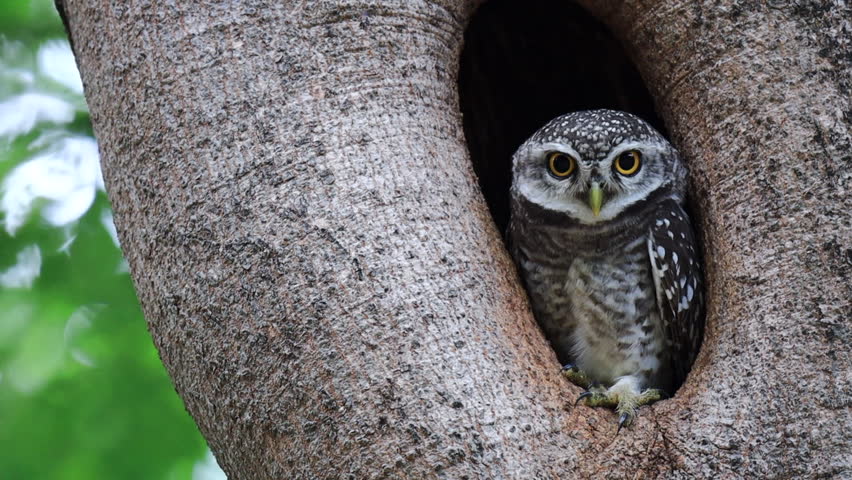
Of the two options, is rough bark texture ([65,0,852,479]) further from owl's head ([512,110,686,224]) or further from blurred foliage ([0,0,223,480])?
blurred foliage ([0,0,223,480])

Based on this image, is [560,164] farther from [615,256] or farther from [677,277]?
[677,277]

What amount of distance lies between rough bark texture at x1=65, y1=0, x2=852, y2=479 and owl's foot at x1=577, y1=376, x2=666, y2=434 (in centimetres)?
5

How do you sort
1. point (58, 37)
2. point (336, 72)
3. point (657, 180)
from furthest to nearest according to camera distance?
point (58, 37) → point (657, 180) → point (336, 72)

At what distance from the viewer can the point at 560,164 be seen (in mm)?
2871

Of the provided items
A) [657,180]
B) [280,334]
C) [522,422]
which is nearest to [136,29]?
[280,334]

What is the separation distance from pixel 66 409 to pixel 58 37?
5.78 ft

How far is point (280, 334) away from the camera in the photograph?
6.64 feet

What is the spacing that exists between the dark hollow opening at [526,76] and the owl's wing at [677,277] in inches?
31.7

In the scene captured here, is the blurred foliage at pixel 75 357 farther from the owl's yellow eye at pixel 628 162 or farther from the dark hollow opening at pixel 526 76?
the owl's yellow eye at pixel 628 162

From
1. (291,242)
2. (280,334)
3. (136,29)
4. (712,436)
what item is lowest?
(712,436)

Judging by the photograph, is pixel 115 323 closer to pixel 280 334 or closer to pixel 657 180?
pixel 280 334

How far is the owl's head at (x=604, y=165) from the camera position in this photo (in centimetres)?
277

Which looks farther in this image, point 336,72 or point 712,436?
point 336,72

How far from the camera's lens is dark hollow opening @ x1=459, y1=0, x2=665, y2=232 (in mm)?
3424
